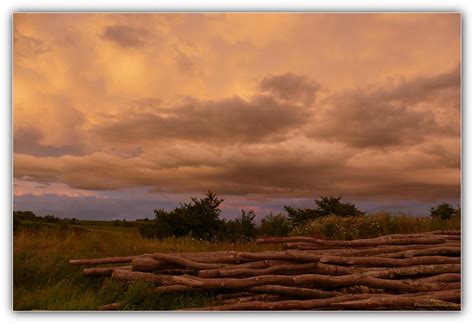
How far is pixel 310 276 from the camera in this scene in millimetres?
5383

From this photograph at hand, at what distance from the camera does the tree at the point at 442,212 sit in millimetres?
7101

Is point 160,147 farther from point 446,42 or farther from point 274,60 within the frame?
point 446,42

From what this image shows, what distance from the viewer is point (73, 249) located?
22.8ft

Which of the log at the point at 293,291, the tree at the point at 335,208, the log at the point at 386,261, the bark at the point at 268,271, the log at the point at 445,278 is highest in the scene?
the tree at the point at 335,208

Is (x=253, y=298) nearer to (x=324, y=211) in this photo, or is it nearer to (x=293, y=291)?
(x=293, y=291)

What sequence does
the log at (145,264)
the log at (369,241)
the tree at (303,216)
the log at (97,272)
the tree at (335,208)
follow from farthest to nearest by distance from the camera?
the tree at (303,216) → the tree at (335,208) → the log at (369,241) → the log at (97,272) → the log at (145,264)

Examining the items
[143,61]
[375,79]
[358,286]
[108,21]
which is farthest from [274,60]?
[358,286]

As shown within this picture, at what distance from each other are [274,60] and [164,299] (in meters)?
3.45

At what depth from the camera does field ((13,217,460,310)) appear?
547cm

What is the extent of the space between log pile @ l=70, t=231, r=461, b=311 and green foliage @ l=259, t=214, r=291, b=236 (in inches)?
120

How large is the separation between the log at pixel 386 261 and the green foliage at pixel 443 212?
1.08 m

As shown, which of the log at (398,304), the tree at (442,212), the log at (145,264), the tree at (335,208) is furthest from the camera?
the tree at (335,208)

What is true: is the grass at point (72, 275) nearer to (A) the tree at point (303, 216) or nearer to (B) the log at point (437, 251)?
(B) the log at point (437, 251)

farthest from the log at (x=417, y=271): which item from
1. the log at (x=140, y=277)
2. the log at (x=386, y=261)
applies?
the log at (x=140, y=277)
